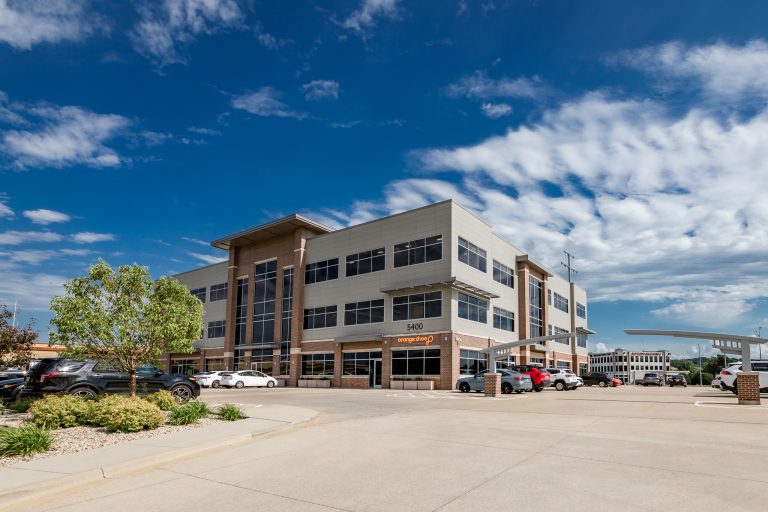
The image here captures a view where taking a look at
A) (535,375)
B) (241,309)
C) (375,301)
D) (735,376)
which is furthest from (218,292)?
(735,376)

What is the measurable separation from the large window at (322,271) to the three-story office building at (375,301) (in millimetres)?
88

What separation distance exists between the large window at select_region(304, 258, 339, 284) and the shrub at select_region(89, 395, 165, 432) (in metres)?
34.1

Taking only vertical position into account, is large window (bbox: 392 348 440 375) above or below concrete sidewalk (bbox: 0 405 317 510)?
above

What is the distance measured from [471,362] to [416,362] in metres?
4.02

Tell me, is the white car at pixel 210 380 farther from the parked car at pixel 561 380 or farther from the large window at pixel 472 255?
the parked car at pixel 561 380

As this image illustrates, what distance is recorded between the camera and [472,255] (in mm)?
43562

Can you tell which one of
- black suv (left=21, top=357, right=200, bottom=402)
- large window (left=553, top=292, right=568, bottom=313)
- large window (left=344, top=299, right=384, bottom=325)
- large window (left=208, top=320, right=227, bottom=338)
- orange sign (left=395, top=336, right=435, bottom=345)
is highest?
large window (left=553, top=292, right=568, bottom=313)

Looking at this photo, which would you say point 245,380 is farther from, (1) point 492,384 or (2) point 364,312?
(1) point 492,384

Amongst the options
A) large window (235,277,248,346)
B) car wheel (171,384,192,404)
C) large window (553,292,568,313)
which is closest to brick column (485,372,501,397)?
car wheel (171,384,192,404)

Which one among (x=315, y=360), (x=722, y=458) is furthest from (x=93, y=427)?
(x=315, y=360)

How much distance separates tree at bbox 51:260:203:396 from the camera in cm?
1612

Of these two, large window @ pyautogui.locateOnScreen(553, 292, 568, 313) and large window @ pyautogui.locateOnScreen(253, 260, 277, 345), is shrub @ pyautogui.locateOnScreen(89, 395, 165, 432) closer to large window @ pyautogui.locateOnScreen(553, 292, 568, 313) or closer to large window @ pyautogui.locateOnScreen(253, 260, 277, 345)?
large window @ pyautogui.locateOnScreen(253, 260, 277, 345)

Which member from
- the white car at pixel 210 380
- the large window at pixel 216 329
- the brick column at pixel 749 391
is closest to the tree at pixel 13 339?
the white car at pixel 210 380

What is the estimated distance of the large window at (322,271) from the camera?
48000mm
